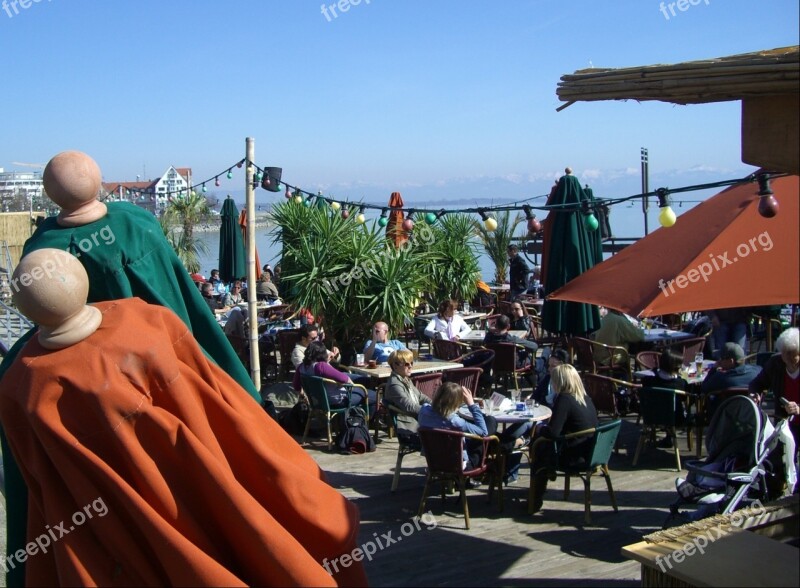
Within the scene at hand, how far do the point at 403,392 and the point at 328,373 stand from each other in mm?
1145

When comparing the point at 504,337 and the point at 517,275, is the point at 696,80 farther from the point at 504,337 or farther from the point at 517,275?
the point at 517,275

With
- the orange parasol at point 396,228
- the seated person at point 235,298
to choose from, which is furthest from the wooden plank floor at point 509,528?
the seated person at point 235,298

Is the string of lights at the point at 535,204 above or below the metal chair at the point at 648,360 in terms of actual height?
above

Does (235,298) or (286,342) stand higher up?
(235,298)

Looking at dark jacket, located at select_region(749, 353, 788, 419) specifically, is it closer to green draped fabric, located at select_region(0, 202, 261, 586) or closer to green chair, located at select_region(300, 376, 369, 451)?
green chair, located at select_region(300, 376, 369, 451)

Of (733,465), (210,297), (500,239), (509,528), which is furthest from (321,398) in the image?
(500,239)

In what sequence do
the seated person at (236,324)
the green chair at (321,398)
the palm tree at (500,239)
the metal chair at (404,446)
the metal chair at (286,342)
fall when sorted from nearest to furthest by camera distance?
the metal chair at (404,446), the green chair at (321,398), the metal chair at (286,342), the seated person at (236,324), the palm tree at (500,239)

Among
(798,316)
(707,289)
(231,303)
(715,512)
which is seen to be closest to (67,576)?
(715,512)

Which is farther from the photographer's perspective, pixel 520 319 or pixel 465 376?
pixel 520 319

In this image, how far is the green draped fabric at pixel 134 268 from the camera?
2.37 meters

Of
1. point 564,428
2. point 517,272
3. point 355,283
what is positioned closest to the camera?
point 564,428

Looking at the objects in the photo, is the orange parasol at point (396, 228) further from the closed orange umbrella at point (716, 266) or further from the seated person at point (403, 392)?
the closed orange umbrella at point (716, 266)

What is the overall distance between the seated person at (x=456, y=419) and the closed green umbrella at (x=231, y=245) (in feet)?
30.5

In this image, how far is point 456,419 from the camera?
6.52m
